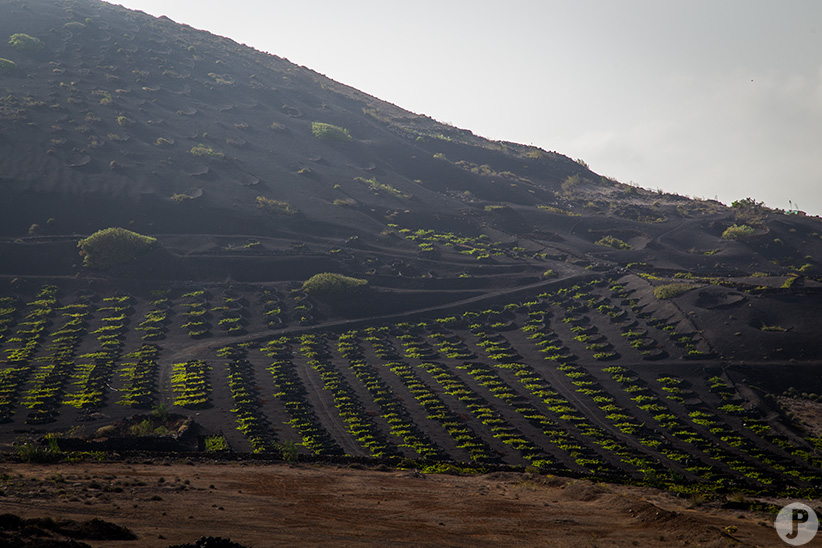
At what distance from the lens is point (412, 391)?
2136 inches

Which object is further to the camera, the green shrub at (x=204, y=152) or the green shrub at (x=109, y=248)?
the green shrub at (x=204, y=152)

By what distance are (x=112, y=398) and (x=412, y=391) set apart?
24206 mm

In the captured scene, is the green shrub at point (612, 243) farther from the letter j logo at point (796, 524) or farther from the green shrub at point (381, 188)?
the letter j logo at point (796, 524)

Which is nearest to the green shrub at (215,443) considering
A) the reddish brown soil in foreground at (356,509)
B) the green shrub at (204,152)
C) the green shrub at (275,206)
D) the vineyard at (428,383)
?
the vineyard at (428,383)

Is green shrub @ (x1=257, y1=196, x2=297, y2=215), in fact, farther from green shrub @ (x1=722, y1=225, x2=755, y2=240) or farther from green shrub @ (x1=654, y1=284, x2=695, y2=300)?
green shrub @ (x1=722, y1=225, x2=755, y2=240)

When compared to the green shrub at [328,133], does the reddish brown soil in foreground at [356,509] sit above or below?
below

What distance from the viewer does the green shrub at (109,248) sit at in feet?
250

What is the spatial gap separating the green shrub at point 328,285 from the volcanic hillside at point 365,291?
3.60 ft

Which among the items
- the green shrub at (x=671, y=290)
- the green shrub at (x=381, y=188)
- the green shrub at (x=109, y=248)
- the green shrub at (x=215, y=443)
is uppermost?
the green shrub at (x=381, y=188)

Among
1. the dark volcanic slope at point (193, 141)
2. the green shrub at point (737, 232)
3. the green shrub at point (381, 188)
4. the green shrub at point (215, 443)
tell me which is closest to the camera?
the green shrub at point (215, 443)

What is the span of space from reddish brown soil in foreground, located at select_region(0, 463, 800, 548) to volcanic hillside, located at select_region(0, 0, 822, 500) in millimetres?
7594

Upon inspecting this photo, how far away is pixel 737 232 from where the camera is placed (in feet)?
325

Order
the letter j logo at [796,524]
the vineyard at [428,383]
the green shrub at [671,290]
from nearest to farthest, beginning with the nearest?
1. the letter j logo at [796,524]
2. the vineyard at [428,383]
3. the green shrub at [671,290]

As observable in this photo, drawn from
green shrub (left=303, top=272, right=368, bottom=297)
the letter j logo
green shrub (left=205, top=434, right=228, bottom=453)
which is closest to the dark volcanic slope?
green shrub (left=303, top=272, right=368, bottom=297)
